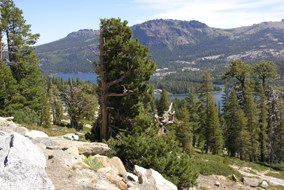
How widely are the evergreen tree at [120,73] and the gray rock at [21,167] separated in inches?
487

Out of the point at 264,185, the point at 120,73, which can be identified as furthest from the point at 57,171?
the point at 264,185

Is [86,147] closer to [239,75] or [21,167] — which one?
[21,167]

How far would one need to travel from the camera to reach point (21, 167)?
8.49 meters

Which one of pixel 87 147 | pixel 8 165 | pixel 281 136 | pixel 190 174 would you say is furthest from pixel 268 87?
pixel 8 165

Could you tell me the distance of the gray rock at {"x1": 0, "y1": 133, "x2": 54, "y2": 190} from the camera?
8.09m

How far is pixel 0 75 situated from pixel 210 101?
112 feet

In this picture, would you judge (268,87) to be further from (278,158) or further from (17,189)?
(17,189)

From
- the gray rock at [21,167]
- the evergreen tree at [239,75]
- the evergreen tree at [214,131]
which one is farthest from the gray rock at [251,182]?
the evergreen tree at [239,75]

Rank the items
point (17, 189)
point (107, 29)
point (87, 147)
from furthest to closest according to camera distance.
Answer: point (107, 29) → point (87, 147) → point (17, 189)

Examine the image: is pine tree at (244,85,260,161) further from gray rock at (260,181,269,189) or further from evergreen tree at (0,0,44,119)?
evergreen tree at (0,0,44,119)

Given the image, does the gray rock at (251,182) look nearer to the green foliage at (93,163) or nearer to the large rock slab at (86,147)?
the large rock slab at (86,147)

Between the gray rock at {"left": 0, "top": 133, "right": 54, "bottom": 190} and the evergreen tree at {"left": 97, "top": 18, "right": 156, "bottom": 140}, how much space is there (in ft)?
40.5

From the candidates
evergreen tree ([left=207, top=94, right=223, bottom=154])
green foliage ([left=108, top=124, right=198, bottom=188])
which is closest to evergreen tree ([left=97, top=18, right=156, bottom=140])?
green foliage ([left=108, top=124, right=198, bottom=188])

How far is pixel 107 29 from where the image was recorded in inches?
877
